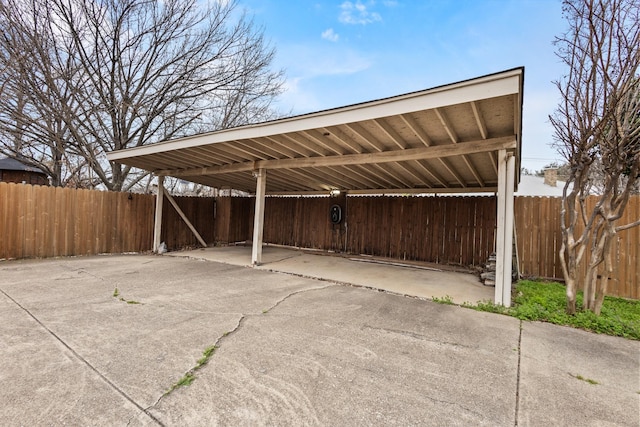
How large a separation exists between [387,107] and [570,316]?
3277 mm

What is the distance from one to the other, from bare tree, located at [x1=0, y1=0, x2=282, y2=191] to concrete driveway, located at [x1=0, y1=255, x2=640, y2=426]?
22.0 feet

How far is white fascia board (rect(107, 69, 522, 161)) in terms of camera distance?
9.09ft

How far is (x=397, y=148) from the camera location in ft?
15.5

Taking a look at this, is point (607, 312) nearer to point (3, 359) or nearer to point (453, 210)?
point (453, 210)

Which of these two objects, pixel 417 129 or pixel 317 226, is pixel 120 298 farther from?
pixel 317 226

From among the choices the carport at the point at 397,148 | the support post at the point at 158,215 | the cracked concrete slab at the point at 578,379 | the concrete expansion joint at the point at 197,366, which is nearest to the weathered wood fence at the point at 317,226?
the support post at the point at 158,215

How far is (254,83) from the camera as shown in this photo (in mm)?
11664

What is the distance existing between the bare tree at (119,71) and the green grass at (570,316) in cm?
1096

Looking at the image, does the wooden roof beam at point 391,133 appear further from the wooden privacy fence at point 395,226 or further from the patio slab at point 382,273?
the wooden privacy fence at point 395,226

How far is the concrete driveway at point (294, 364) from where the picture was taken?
163cm

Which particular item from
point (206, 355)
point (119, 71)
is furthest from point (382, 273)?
point (119, 71)

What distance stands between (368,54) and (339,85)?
87.3 inches

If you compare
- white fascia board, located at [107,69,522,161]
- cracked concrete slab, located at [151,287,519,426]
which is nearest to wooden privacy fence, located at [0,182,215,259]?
white fascia board, located at [107,69,522,161]

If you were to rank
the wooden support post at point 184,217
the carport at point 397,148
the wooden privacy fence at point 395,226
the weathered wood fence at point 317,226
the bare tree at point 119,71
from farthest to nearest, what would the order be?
the wooden support post at point 184,217
the bare tree at point 119,71
the wooden privacy fence at point 395,226
the weathered wood fence at point 317,226
the carport at point 397,148
